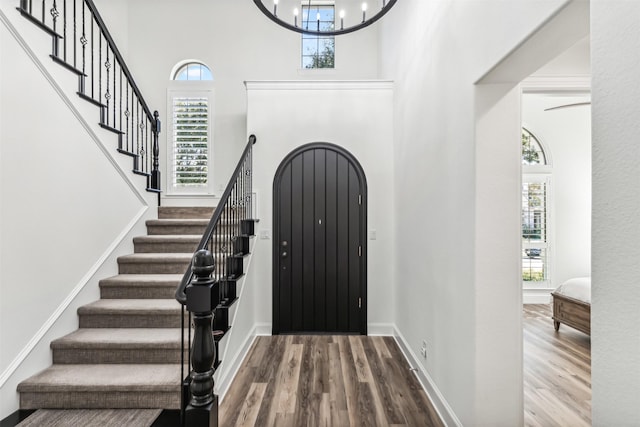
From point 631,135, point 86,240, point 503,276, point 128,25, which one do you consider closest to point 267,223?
point 86,240

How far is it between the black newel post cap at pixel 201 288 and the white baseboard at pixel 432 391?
175 centimetres

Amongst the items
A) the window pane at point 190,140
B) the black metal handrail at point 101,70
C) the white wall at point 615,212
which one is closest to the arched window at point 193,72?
the window pane at point 190,140

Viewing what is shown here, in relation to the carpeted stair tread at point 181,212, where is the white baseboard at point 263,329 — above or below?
below

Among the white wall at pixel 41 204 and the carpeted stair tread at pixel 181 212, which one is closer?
the white wall at pixel 41 204

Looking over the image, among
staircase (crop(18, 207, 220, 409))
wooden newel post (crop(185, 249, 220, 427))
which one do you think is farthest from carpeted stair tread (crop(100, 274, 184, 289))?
wooden newel post (crop(185, 249, 220, 427))

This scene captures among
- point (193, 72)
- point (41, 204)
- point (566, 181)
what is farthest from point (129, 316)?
point (566, 181)

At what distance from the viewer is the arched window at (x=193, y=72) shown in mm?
5316

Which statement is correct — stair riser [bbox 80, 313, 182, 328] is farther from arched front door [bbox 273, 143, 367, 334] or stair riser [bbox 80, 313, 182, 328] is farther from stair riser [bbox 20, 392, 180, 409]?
arched front door [bbox 273, 143, 367, 334]

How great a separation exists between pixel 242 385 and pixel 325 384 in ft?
2.35

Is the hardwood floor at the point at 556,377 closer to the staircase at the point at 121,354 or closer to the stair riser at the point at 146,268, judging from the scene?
the staircase at the point at 121,354

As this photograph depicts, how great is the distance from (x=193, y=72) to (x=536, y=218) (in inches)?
252

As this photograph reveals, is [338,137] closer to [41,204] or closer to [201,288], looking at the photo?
[201,288]

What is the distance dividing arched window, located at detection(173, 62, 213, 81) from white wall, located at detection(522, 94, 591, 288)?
5.49m

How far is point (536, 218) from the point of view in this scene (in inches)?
224
